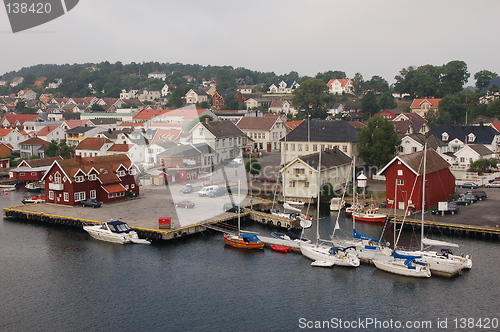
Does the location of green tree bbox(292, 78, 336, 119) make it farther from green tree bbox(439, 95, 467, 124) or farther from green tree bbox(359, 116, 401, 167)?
green tree bbox(359, 116, 401, 167)

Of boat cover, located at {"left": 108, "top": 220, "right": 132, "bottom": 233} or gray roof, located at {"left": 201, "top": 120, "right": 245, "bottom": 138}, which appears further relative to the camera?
gray roof, located at {"left": 201, "top": 120, "right": 245, "bottom": 138}

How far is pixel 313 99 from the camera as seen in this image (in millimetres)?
80312

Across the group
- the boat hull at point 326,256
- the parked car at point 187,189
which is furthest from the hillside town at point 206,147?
the boat hull at point 326,256

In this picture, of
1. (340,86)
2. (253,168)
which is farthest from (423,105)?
(253,168)

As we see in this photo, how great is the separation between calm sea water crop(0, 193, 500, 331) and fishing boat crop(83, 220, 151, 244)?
0.47m

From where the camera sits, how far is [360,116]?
80125 millimetres

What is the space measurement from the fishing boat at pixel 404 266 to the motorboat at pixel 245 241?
6322 millimetres

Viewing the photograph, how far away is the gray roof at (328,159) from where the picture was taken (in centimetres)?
4030

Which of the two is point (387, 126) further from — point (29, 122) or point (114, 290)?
point (29, 122)

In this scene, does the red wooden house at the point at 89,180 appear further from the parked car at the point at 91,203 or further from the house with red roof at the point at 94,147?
the house with red roof at the point at 94,147

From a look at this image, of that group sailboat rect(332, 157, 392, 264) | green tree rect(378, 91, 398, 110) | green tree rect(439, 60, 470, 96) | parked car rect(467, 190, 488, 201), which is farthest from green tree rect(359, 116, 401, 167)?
green tree rect(439, 60, 470, 96)

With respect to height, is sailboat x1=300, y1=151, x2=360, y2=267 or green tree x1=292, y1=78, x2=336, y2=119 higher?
green tree x1=292, y1=78, x2=336, y2=119

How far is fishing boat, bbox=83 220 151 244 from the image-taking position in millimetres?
30172

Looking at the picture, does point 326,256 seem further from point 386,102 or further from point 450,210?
point 386,102
